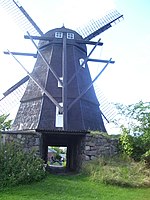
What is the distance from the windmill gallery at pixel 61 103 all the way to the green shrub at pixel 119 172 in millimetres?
814

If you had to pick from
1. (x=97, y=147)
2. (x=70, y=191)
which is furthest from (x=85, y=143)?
(x=70, y=191)

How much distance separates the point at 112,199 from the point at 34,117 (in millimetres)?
7094

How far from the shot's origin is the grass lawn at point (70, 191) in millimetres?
8008

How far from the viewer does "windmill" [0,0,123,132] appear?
14125 mm

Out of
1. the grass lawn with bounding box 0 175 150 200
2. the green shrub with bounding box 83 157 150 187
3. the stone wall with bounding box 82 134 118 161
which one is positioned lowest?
the grass lawn with bounding box 0 175 150 200

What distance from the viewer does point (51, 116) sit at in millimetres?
14180

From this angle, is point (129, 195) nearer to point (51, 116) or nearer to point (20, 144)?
point (20, 144)

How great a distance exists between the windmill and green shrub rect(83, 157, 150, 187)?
2.76 m

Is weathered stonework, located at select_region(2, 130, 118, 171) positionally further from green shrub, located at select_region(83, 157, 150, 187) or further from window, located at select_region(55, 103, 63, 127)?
window, located at select_region(55, 103, 63, 127)

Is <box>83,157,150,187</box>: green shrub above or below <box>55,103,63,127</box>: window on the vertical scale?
below

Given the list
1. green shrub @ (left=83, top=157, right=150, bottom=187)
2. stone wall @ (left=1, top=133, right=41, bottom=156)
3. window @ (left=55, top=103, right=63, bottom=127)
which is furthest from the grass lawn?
window @ (left=55, top=103, right=63, bottom=127)

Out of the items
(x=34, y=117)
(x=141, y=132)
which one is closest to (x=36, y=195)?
(x=141, y=132)

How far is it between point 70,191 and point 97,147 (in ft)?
12.6

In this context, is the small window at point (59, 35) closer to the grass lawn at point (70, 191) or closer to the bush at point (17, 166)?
the bush at point (17, 166)
